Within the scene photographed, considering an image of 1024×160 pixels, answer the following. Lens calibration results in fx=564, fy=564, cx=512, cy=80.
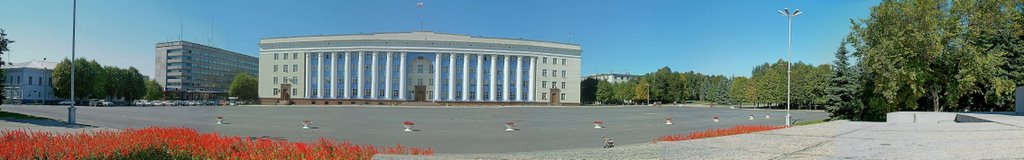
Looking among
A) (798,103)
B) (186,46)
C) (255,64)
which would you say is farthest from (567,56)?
(255,64)

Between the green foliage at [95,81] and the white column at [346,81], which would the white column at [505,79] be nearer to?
the white column at [346,81]

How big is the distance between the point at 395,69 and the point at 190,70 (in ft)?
291

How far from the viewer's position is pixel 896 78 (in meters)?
30.8

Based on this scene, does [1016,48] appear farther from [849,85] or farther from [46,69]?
[46,69]

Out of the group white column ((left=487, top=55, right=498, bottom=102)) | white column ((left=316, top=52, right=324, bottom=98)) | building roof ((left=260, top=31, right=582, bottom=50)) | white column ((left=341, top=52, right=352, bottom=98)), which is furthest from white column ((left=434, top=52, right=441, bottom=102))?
white column ((left=316, top=52, right=324, bottom=98))

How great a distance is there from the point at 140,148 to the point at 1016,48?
47.5 metres

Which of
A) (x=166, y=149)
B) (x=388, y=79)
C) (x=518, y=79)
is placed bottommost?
(x=166, y=149)

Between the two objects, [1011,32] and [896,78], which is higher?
[1011,32]

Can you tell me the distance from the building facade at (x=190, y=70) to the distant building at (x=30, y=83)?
122 feet

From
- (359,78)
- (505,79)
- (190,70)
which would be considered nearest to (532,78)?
(505,79)

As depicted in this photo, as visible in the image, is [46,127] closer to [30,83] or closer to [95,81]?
[95,81]

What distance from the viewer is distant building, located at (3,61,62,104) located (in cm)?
10194

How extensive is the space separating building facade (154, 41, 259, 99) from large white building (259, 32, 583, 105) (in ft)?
219

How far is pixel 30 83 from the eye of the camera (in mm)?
104750
